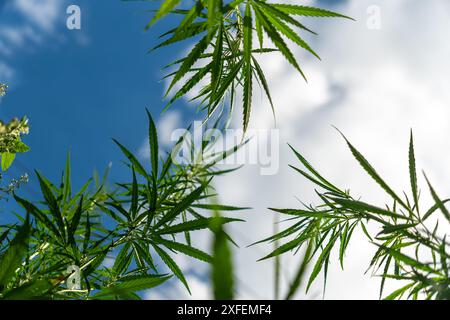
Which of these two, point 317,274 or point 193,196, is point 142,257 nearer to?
point 193,196

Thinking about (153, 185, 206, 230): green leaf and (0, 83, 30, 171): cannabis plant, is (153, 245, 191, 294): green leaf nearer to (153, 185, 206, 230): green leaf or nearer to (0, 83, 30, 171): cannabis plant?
(153, 185, 206, 230): green leaf

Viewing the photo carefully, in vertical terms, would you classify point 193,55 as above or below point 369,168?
above

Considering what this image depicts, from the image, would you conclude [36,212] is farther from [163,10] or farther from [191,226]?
[163,10]

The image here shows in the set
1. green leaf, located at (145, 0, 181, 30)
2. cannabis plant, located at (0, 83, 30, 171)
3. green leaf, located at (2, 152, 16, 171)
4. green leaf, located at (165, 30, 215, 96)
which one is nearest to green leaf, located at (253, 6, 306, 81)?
green leaf, located at (165, 30, 215, 96)

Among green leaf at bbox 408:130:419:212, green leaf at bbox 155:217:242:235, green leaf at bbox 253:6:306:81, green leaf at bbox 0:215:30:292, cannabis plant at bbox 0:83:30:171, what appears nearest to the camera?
green leaf at bbox 0:215:30:292

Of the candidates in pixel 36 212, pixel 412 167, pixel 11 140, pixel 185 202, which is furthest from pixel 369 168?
pixel 11 140

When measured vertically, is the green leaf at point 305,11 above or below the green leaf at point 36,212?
above

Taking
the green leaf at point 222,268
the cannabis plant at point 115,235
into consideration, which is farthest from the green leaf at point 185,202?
the green leaf at point 222,268

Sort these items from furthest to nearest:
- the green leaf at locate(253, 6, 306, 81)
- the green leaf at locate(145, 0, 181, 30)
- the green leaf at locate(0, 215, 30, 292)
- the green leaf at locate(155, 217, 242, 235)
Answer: the green leaf at locate(155, 217, 242, 235)
the green leaf at locate(253, 6, 306, 81)
the green leaf at locate(145, 0, 181, 30)
the green leaf at locate(0, 215, 30, 292)

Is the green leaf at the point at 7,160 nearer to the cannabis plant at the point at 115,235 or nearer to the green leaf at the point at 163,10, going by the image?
the cannabis plant at the point at 115,235

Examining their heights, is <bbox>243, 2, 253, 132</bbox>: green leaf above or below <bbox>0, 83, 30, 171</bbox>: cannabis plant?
above

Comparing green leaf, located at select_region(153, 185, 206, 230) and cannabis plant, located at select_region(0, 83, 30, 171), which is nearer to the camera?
green leaf, located at select_region(153, 185, 206, 230)

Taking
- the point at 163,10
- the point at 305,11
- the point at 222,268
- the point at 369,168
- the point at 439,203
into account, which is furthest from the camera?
the point at 305,11

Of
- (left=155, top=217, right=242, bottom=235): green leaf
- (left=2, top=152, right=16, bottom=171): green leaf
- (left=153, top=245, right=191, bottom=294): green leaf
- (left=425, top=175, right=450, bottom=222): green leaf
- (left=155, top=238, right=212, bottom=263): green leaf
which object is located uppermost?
(left=2, top=152, right=16, bottom=171): green leaf
